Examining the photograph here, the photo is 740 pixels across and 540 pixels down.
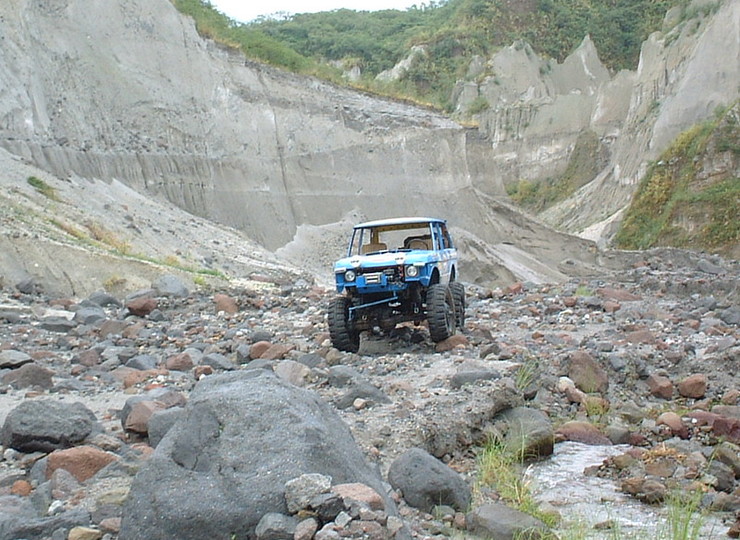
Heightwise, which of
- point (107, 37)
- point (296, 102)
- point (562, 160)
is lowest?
point (562, 160)

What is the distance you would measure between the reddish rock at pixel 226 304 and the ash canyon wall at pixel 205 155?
8.29 ft

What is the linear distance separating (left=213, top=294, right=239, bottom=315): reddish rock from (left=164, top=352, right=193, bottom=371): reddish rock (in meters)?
4.90

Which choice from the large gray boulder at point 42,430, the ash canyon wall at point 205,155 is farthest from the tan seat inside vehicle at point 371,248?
the ash canyon wall at point 205,155

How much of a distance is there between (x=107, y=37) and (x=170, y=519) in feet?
80.3

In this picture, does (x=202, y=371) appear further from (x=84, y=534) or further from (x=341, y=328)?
(x=84, y=534)

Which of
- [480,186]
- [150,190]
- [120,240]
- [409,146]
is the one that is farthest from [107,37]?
[480,186]

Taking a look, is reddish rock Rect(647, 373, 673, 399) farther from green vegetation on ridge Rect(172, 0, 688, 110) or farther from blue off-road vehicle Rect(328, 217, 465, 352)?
green vegetation on ridge Rect(172, 0, 688, 110)

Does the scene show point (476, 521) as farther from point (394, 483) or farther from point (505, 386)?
point (505, 386)

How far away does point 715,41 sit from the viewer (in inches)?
2124

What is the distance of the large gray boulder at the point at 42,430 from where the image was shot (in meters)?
5.93

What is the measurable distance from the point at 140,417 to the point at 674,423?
4.88 metres

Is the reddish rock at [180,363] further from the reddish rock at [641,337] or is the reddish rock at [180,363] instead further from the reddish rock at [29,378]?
the reddish rock at [641,337]

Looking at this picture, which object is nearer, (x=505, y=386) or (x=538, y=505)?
(x=538, y=505)

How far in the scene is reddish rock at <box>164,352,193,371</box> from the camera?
30.8ft
